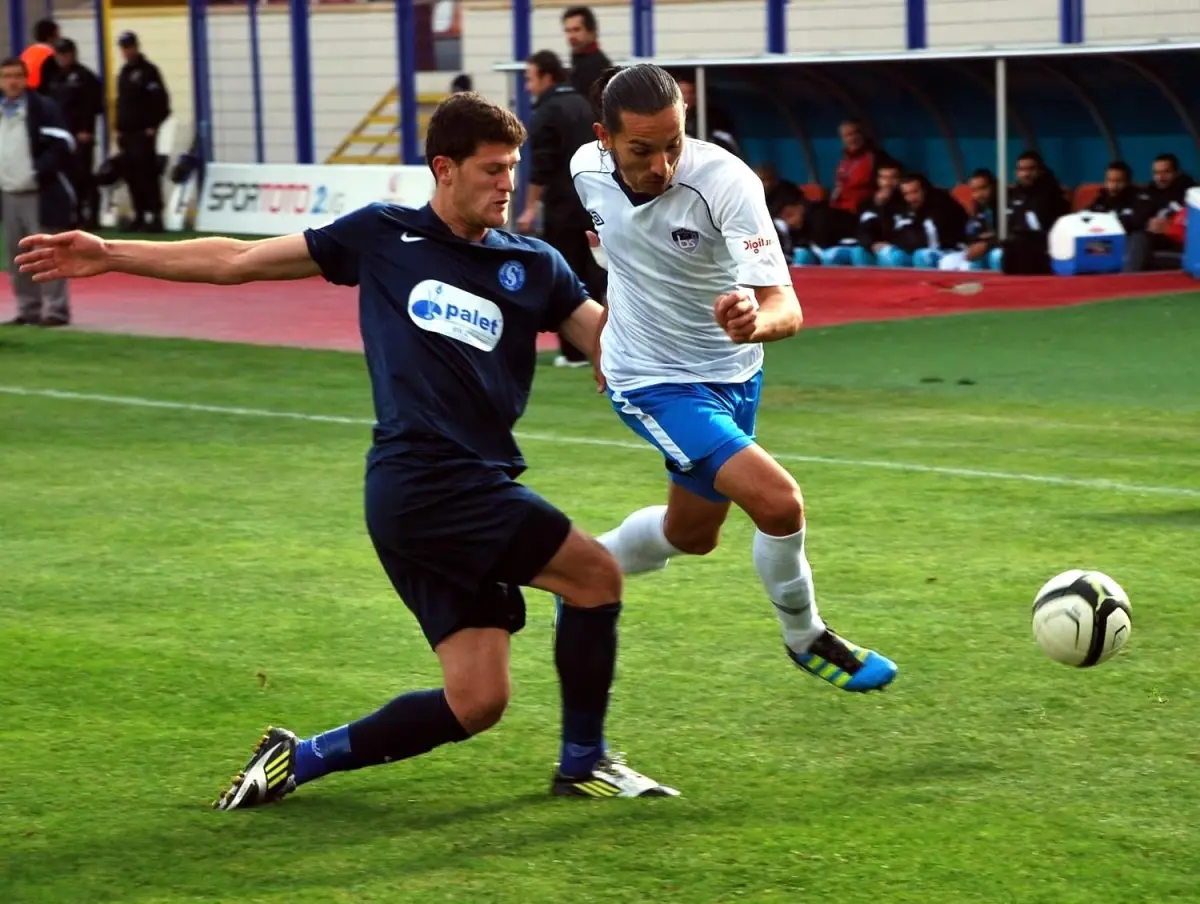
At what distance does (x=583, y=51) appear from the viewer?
1525cm

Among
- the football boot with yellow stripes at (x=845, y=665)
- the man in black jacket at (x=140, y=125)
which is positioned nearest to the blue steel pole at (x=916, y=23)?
the man in black jacket at (x=140, y=125)

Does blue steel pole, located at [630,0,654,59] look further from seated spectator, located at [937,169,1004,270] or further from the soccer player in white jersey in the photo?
the soccer player in white jersey

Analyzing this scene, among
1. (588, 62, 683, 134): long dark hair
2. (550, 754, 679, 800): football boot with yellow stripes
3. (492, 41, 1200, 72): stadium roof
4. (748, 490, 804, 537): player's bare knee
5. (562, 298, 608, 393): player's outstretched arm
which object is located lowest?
(550, 754, 679, 800): football boot with yellow stripes

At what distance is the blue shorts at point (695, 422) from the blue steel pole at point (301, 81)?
23.0 metres

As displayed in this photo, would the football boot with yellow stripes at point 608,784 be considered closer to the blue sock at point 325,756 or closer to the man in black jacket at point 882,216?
the blue sock at point 325,756

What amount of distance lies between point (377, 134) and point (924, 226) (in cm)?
1074

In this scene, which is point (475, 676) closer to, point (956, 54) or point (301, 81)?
point (956, 54)

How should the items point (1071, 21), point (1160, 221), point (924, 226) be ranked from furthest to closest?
1. point (924, 226)
2. point (1071, 21)
3. point (1160, 221)

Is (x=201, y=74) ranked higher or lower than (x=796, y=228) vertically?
higher

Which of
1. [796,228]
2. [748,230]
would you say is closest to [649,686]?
[748,230]

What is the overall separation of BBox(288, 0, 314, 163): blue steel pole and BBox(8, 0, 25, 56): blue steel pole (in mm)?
6888

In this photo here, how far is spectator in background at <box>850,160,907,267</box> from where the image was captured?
72.5 ft

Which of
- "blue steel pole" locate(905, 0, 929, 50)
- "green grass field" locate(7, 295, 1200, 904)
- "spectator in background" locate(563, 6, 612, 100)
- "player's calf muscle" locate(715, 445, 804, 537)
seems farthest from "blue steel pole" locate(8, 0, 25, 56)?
"player's calf muscle" locate(715, 445, 804, 537)

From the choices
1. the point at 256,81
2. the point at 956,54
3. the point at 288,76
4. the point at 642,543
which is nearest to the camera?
the point at 642,543
